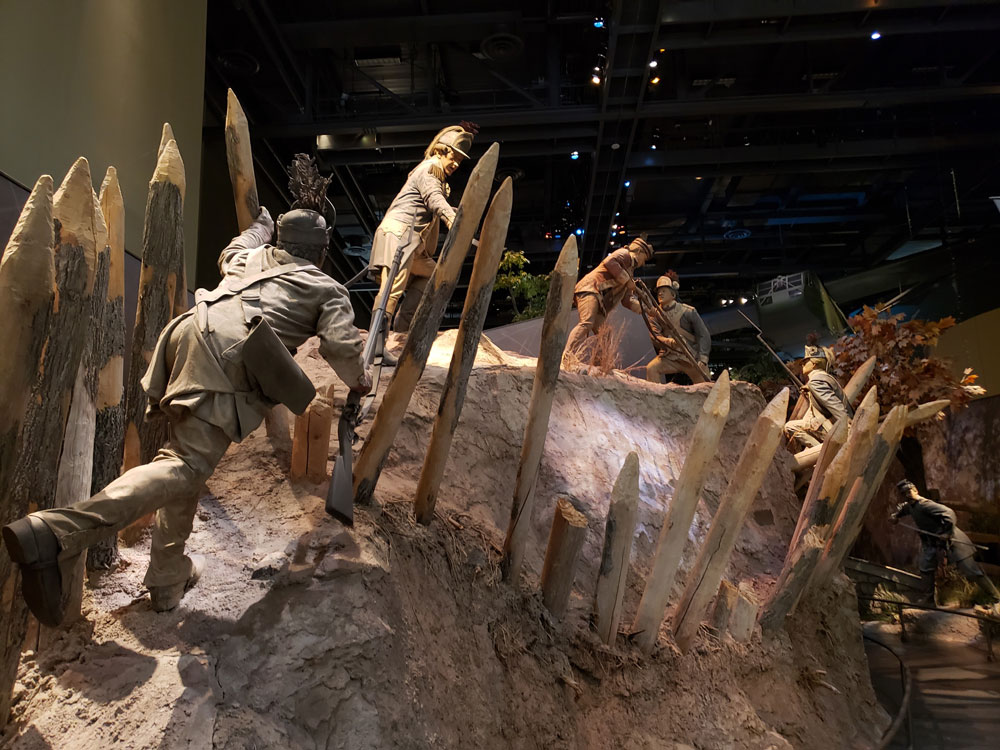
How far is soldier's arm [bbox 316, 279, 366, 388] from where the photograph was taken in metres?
2.44

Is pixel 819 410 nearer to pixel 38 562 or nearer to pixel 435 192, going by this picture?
pixel 435 192

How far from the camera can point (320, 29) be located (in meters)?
5.89

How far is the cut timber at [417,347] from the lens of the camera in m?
2.86

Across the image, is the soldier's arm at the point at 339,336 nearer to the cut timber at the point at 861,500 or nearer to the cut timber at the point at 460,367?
the cut timber at the point at 460,367

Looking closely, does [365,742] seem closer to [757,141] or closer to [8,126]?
[8,126]

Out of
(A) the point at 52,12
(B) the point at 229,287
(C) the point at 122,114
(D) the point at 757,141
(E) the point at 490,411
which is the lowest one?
(E) the point at 490,411

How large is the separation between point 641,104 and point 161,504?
5447mm

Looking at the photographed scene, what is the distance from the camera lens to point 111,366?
8.56 feet

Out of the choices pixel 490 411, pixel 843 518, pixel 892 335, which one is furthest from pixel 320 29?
pixel 892 335

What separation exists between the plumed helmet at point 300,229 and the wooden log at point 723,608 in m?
2.77

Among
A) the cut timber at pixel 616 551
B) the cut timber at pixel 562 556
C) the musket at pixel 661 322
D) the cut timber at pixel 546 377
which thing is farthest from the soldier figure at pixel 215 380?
the musket at pixel 661 322

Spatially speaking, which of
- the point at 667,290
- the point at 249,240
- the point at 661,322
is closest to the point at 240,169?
the point at 249,240

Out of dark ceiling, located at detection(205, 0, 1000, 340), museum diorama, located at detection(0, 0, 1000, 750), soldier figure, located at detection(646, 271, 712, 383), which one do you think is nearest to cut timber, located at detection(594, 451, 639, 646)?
museum diorama, located at detection(0, 0, 1000, 750)

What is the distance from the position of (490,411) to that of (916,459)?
243 inches
